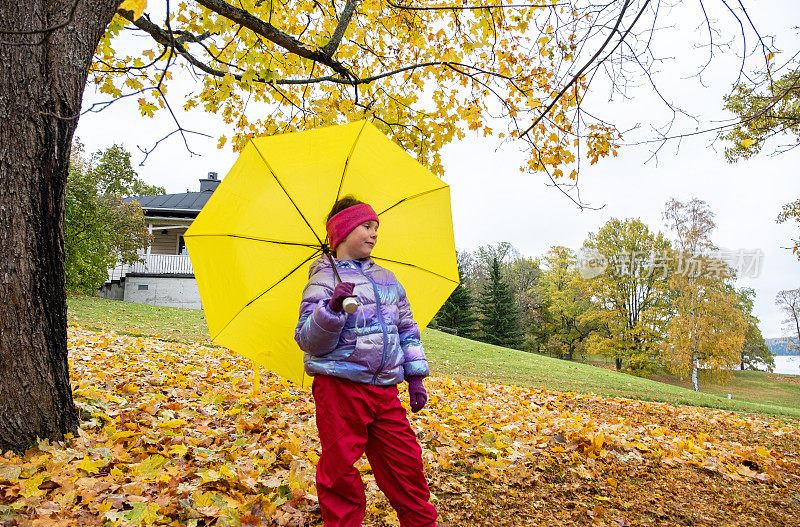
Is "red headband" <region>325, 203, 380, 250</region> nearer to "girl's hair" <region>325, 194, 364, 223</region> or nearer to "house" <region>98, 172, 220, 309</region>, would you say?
"girl's hair" <region>325, 194, 364, 223</region>

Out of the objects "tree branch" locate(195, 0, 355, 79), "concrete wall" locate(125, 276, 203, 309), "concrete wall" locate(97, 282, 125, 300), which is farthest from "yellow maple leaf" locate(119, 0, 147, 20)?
"concrete wall" locate(97, 282, 125, 300)

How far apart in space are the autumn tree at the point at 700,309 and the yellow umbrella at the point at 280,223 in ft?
86.0

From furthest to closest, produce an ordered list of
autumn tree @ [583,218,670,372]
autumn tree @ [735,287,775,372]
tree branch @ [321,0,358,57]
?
autumn tree @ [735,287,775,372] → autumn tree @ [583,218,670,372] → tree branch @ [321,0,358,57]

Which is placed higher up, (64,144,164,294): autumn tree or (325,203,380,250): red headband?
(64,144,164,294): autumn tree

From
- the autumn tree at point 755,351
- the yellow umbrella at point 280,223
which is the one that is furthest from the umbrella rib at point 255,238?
the autumn tree at point 755,351

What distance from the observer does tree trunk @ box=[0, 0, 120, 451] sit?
277cm

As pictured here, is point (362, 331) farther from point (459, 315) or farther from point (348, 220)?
point (459, 315)

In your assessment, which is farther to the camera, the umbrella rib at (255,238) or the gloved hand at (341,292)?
the umbrella rib at (255,238)

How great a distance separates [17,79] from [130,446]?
2.38 m

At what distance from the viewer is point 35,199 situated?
2.87 meters

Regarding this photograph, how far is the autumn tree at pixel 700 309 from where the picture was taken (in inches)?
934

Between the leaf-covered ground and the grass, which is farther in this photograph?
the grass

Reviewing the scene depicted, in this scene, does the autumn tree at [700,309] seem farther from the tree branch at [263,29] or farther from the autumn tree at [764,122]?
the tree branch at [263,29]

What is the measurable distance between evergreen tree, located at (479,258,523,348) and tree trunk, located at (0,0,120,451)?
3188 cm
